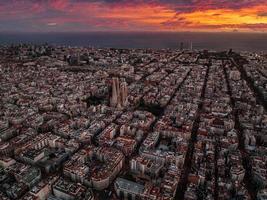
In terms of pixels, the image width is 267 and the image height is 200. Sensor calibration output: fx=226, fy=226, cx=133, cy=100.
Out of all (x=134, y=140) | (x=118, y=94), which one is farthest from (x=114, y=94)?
(x=134, y=140)

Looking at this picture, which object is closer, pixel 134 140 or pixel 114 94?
pixel 134 140

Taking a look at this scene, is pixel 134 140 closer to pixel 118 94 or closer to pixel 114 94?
pixel 118 94

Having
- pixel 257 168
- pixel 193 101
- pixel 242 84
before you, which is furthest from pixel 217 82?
pixel 257 168

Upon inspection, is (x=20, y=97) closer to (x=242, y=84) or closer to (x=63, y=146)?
(x=63, y=146)

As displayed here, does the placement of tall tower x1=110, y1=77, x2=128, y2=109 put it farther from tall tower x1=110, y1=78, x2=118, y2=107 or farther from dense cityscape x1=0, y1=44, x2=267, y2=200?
dense cityscape x1=0, y1=44, x2=267, y2=200

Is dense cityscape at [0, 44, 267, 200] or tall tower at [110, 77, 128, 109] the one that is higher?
tall tower at [110, 77, 128, 109]

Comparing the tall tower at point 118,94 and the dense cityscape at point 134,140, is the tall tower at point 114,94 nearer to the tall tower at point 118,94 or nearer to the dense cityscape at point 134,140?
the tall tower at point 118,94

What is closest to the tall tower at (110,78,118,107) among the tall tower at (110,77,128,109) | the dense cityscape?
the tall tower at (110,77,128,109)

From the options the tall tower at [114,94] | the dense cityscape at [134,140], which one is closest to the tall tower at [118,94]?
the tall tower at [114,94]
